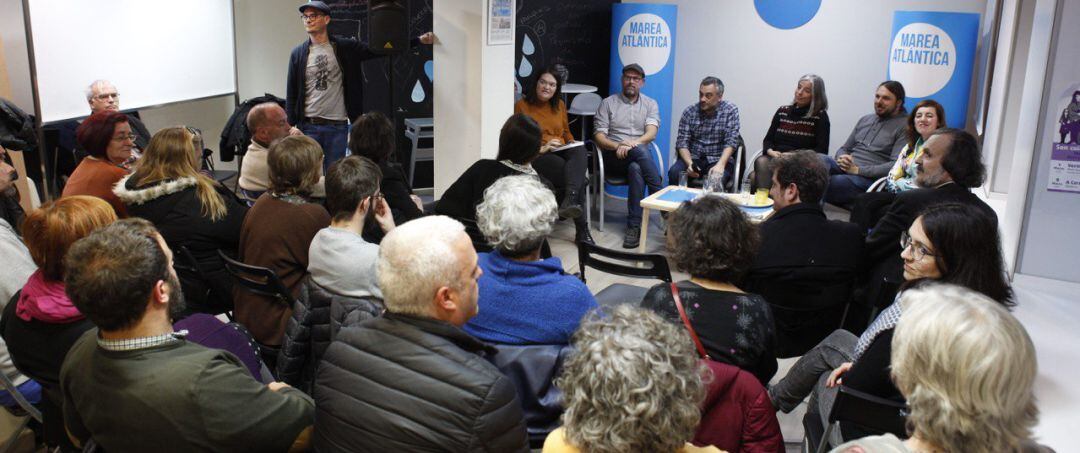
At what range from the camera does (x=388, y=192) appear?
12.4 feet

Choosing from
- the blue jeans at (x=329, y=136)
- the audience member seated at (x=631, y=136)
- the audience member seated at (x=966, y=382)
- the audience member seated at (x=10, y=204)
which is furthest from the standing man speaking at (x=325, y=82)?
the audience member seated at (x=966, y=382)

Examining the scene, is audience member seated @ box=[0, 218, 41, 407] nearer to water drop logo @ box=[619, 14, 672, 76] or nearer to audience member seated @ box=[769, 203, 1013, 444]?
audience member seated @ box=[769, 203, 1013, 444]

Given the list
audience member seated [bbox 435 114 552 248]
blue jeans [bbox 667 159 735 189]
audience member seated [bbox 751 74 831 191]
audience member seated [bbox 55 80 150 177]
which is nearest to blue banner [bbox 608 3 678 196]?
blue jeans [bbox 667 159 735 189]

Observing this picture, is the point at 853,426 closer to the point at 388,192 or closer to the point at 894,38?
the point at 388,192

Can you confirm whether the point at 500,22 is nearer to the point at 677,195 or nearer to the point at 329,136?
the point at 329,136

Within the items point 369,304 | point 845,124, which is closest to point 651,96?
point 845,124

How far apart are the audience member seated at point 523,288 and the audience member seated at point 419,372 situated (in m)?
0.30

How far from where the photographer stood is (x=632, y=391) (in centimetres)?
132

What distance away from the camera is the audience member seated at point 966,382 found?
1347 mm

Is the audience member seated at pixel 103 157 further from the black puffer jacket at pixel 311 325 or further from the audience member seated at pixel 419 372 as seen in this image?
the audience member seated at pixel 419 372

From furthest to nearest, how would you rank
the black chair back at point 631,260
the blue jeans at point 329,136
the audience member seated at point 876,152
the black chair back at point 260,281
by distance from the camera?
1. the audience member seated at point 876,152
2. the blue jeans at point 329,136
3. the black chair back at point 631,260
4. the black chair back at point 260,281

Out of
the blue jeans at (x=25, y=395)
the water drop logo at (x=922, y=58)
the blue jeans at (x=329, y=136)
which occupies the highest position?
the water drop logo at (x=922, y=58)

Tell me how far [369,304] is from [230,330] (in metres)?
0.43

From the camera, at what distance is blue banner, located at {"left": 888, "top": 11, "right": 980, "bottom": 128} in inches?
235
